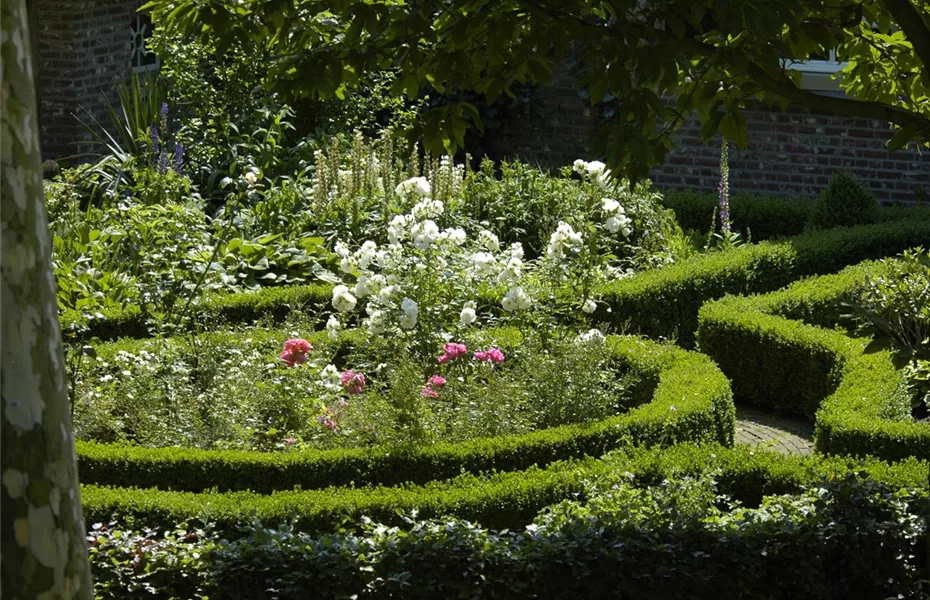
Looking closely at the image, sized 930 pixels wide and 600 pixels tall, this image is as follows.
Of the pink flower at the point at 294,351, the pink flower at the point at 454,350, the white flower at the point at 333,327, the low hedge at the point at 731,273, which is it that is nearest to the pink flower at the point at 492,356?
the pink flower at the point at 454,350

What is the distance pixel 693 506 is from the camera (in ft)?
16.8

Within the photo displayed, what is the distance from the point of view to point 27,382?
2.70 meters

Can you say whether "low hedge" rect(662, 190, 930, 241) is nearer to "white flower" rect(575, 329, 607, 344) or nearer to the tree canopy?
"white flower" rect(575, 329, 607, 344)

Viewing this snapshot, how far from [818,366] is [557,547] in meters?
3.76

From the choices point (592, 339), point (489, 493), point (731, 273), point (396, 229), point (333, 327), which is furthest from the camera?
point (731, 273)

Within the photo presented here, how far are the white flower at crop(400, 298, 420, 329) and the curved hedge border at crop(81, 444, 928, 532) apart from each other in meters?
1.31

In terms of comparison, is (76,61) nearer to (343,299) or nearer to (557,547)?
(343,299)

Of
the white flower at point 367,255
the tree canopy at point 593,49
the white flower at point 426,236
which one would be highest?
the tree canopy at point 593,49

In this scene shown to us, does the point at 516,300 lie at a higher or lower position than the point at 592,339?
higher

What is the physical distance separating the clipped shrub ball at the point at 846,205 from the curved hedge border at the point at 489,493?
19.3 feet

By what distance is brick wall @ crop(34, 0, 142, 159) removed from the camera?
14227 mm

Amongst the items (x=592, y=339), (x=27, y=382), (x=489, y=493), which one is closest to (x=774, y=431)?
(x=592, y=339)

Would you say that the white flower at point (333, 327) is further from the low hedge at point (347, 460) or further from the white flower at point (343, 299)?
the low hedge at point (347, 460)

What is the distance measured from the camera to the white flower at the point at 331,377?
21.6 ft
